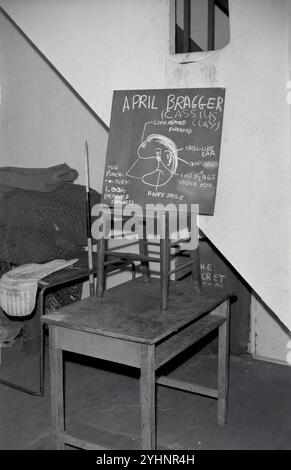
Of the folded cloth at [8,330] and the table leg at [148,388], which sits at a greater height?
the table leg at [148,388]

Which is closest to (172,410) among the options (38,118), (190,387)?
(190,387)

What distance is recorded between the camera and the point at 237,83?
3.14m

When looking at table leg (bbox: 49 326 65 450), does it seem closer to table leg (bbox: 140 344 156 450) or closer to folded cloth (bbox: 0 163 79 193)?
table leg (bbox: 140 344 156 450)

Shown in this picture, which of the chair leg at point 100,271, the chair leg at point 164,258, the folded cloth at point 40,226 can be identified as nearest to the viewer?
the chair leg at point 164,258

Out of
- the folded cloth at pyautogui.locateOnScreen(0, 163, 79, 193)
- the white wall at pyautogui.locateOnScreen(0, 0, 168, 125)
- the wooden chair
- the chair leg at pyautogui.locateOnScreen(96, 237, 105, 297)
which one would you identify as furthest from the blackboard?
the folded cloth at pyautogui.locateOnScreen(0, 163, 79, 193)

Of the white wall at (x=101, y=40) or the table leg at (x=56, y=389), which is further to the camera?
the white wall at (x=101, y=40)

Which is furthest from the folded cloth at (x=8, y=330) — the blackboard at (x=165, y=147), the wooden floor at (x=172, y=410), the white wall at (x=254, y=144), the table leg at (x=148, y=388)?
the table leg at (x=148, y=388)

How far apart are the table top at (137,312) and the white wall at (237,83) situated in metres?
0.38

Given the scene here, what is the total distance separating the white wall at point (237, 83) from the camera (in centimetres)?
303

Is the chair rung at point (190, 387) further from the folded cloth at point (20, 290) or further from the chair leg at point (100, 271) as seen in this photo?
the folded cloth at point (20, 290)

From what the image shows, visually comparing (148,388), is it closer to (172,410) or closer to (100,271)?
(100,271)

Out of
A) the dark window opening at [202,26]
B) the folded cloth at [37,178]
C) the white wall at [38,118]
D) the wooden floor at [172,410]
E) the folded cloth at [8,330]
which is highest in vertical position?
the dark window opening at [202,26]

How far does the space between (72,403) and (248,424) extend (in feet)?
3.56

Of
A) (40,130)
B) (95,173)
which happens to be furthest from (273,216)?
(40,130)
